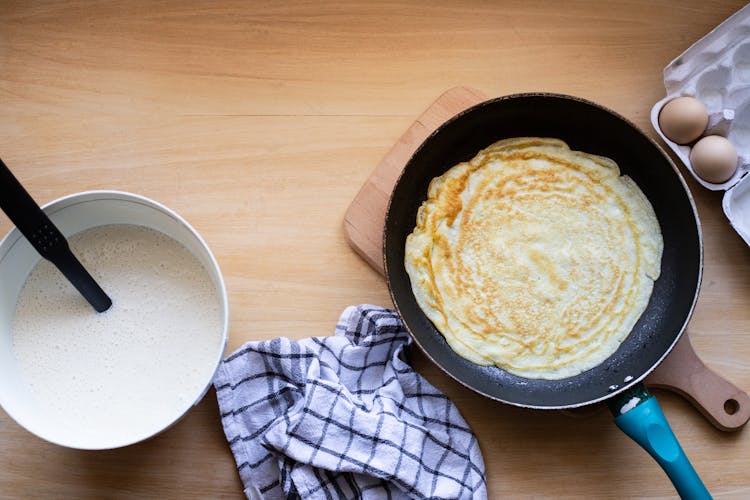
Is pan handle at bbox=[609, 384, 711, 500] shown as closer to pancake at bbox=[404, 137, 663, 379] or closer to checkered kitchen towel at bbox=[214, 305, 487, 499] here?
pancake at bbox=[404, 137, 663, 379]

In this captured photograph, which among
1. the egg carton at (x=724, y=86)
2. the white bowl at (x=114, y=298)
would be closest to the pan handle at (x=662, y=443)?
the egg carton at (x=724, y=86)

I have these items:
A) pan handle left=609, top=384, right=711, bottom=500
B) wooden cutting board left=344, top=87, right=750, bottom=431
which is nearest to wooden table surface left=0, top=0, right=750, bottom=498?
wooden cutting board left=344, top=87, right=750, bottom=431

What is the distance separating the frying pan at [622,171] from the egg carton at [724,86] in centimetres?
10

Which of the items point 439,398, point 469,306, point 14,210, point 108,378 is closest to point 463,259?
point 469,306

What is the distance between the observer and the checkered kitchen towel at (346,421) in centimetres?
143

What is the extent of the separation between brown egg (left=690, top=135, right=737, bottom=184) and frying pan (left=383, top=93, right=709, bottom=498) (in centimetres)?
8

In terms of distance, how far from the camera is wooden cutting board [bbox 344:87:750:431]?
1484 millimetres

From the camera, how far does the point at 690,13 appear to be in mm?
1641

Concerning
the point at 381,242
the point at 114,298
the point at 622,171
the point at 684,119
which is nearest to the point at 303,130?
the point at 381,242

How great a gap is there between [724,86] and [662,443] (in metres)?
0.80

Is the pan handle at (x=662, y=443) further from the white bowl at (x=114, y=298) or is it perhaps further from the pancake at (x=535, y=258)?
the white bowl at (x=114, y=298)

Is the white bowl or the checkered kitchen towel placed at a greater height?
the white bowl

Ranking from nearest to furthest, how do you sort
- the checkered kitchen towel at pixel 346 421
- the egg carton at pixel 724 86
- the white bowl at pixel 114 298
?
the white bowl at pixel 114 298, the checkered kitchen towel at pixel 346 421, the egg carton at pixel 724 86

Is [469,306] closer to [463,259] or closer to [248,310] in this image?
[463,259]
